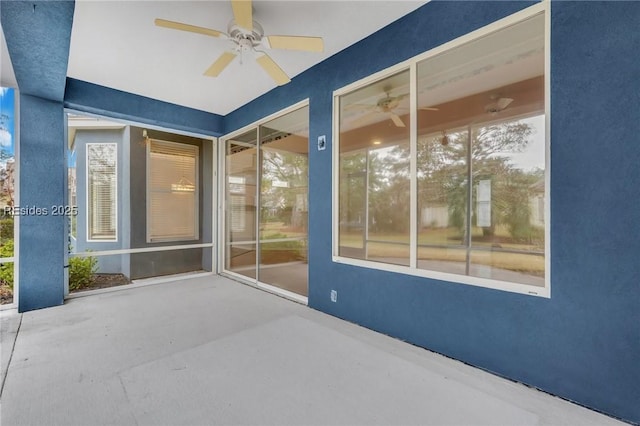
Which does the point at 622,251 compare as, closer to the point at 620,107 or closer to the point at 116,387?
the point at 620,107

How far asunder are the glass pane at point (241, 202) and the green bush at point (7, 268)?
2.95 metres

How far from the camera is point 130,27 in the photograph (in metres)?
2.84

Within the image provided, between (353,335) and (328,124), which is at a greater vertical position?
(328,124)

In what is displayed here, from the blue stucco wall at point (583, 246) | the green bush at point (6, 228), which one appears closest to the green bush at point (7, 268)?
the green bush at point (6, 228)

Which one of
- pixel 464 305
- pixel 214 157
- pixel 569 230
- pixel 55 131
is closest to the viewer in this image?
pixel 569 230

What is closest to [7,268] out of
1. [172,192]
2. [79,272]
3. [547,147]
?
[79,272]

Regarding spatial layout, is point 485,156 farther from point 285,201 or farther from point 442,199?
point 285,201

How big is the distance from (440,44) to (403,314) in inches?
97.1

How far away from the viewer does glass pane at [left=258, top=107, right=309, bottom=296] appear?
4.25 metres

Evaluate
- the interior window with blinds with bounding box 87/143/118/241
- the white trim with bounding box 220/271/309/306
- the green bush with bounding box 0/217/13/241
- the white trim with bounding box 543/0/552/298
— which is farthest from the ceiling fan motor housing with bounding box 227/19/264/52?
the interior window with blinds with bounding box 87/143/118/241

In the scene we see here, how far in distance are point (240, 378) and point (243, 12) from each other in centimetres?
269

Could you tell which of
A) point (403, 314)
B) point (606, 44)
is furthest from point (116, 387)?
point (606, 44)

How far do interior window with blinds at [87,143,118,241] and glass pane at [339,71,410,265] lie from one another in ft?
16.0

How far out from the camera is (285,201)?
15.0 feet
